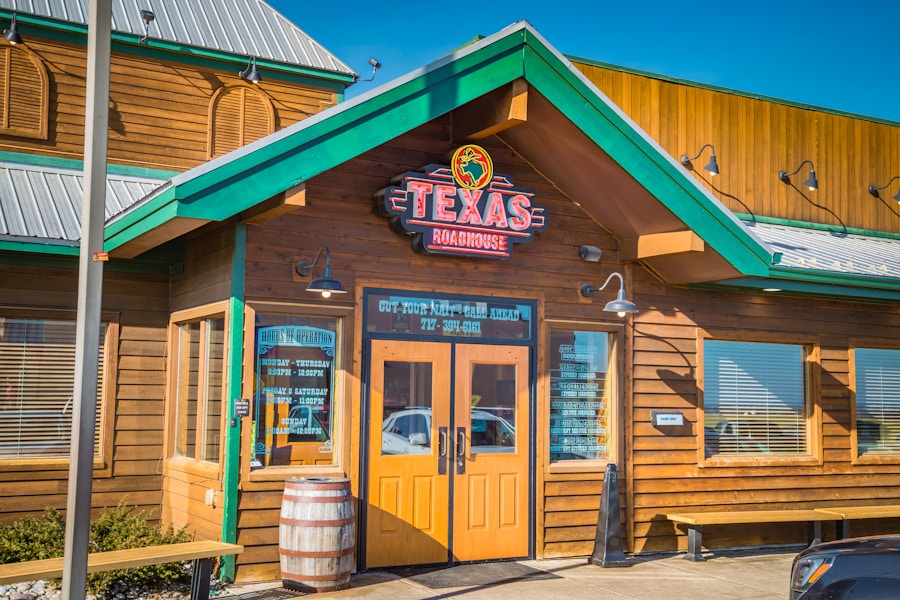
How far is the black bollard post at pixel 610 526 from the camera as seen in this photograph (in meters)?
10.4

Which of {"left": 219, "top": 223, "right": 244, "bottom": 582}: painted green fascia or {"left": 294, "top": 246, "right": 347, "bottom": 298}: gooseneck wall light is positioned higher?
{"left": 294, "top": 246, "right": 347, "bottom": 298}: gooseneck wall light

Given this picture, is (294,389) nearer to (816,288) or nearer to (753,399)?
(753,399)

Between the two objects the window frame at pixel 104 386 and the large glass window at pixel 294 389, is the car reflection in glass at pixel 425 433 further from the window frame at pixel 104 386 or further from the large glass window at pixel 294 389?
the window frame at pixel 104 386

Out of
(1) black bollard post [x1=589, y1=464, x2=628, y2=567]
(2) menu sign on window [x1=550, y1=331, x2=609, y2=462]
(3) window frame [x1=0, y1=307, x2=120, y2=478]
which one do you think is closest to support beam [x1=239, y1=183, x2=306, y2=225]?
(3) window frame [x1=0, y1=307, x2=120, y2=478]

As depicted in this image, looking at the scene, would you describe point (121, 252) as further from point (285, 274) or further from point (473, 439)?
point (473, 439)

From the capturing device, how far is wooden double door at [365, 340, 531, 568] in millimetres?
9836

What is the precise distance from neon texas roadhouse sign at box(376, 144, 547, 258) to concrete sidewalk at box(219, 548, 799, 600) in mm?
3165

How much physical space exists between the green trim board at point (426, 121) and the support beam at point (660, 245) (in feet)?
0.43

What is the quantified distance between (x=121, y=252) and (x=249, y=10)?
5910 millimetres

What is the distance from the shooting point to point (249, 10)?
1443cm

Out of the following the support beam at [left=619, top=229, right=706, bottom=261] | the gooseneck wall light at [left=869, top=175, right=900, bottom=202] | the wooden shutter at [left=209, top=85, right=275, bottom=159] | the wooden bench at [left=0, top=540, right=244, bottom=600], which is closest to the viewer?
the wooden bench at [left=0, top=540, right=244, bottom=600]

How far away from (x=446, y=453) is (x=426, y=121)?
3330 mm

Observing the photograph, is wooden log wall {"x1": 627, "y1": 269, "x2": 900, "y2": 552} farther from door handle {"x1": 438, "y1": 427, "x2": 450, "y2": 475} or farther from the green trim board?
door handle {"x1": 438, "y1": 427, "x2": 450, "y2": 475}

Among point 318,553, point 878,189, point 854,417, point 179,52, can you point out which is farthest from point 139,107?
point 878,189
